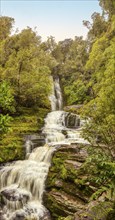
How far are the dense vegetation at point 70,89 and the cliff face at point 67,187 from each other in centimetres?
102

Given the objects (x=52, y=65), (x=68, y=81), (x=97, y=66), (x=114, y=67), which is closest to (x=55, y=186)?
(x=114, y=67)

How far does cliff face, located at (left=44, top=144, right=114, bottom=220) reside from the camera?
11180mm

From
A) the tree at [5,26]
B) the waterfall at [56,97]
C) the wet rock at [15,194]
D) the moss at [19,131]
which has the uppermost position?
the tree at [5,26]

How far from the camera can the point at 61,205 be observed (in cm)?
1145

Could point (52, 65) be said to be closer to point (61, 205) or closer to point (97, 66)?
point (97, 66)

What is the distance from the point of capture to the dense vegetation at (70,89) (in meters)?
7.31

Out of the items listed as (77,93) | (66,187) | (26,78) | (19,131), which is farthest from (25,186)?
(77,93)

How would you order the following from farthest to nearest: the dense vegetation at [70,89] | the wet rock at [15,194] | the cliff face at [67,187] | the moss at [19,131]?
1. the moss at [19,131]
2. the wet rock at [15,194]
3. the cliff face at [67,187]
4. the dense vegetation at [70,89]

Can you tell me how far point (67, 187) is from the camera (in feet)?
39.4

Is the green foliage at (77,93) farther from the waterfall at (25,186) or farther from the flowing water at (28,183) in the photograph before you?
the waterfall at (25,186)

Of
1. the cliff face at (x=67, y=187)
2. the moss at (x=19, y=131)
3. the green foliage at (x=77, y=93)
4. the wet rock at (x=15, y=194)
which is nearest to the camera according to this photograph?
the cliff face at (x=67, y=187)

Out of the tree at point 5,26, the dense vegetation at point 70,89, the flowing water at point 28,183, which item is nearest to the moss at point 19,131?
the dense vegetation at point 70,89

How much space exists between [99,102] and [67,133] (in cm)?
473

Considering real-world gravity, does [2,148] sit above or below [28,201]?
above
